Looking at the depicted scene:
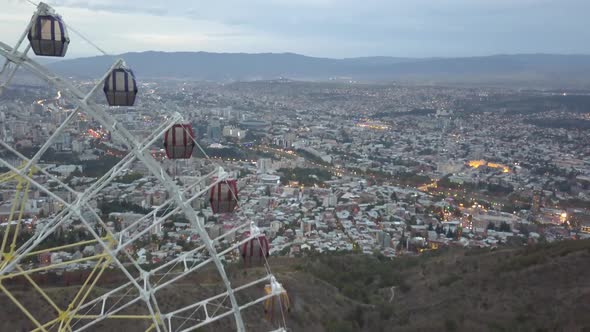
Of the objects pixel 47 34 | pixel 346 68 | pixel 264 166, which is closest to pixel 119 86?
pixel 47 34

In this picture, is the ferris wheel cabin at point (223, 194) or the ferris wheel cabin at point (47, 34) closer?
the ferris wheel cabin at point (47, 34)

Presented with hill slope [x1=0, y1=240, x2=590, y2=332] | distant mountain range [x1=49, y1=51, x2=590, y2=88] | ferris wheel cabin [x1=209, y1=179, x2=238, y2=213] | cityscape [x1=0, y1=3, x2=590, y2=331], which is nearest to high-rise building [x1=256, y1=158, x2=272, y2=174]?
cityscape [x1=0, y1=3, x2=590, y2=331]

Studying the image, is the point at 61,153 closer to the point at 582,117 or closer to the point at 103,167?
the point at 103,167

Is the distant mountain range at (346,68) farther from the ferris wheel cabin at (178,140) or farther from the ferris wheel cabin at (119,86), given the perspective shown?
the ferris wheel cabin at (178,140)

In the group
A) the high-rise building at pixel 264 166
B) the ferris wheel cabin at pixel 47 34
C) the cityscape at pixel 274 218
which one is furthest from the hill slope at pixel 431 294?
the high-rise building at pixel 264 166

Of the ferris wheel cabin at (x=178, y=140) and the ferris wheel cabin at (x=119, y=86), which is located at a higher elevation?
the ferris wheel cabin at (x=119, y=86)

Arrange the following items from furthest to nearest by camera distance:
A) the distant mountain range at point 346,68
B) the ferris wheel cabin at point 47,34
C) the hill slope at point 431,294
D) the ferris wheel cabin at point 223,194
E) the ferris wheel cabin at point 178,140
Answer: the distant mountain range at point 346,68 → the hill slope at point 431,294 → the ferris wheel cabin at point 223,194 → the ferris wheel cabin at point 178,140 → the ferris wheel cabin at point 47,34

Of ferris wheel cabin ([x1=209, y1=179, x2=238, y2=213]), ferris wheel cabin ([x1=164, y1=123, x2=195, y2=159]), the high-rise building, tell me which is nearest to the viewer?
ferris wheel cabin ([x1=164, y1=123, x2=195, y2=159])

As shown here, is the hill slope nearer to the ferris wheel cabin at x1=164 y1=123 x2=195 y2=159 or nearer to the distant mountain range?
the ferris wheel cabin at x1=164 y1=123 x2=195 y2=159

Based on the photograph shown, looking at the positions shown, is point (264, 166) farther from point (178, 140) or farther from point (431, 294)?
point (178, 140)
